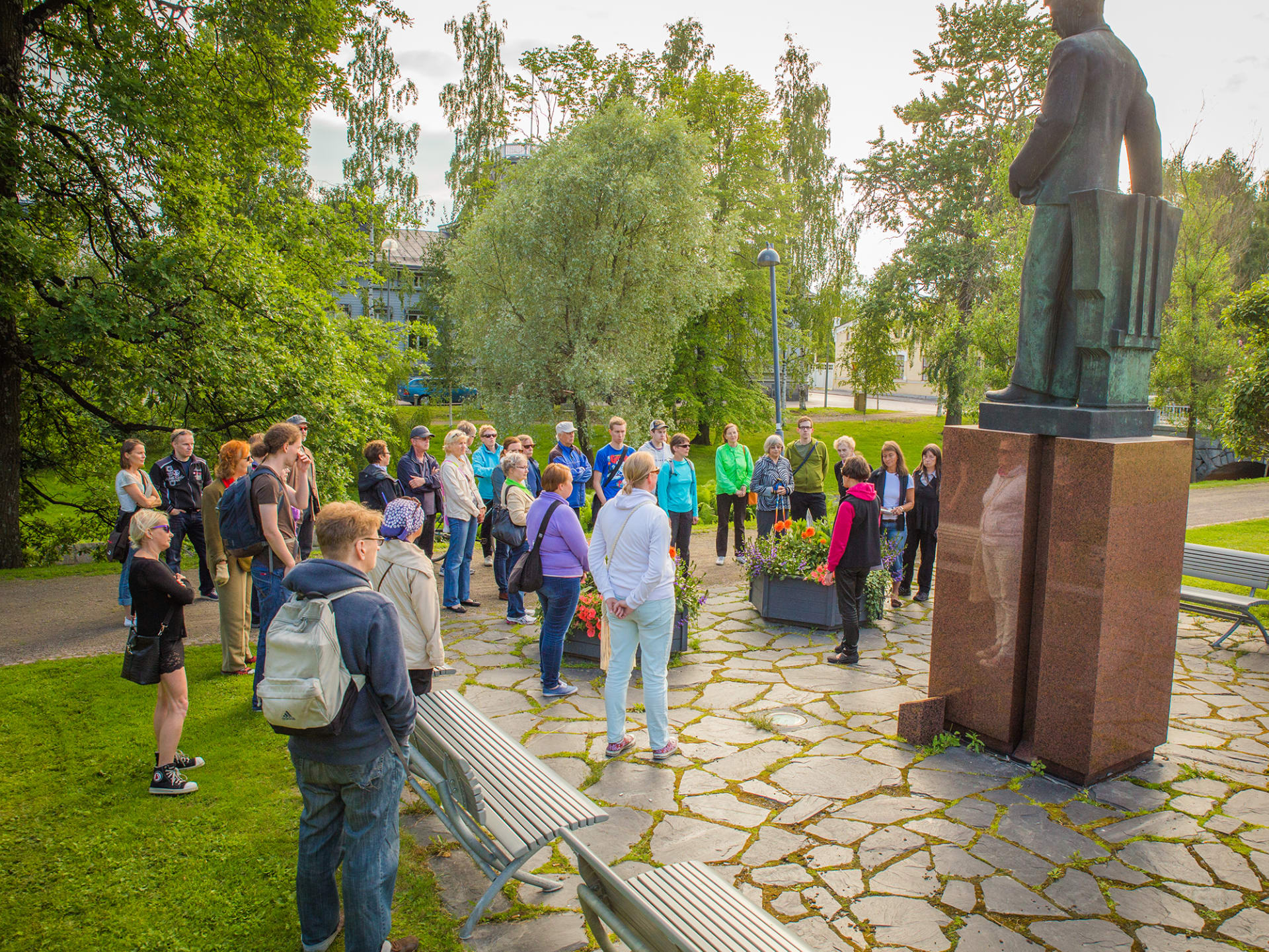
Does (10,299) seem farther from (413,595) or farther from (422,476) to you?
(413,595)

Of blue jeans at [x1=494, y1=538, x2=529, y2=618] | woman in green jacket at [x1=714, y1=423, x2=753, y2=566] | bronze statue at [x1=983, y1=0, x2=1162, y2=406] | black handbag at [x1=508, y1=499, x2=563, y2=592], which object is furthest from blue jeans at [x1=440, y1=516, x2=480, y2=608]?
bronze statue at [x1=983, y1=0, x2=1162, y2=406]

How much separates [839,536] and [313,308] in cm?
998

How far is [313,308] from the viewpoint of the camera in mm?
13180

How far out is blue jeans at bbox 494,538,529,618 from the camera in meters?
8.53

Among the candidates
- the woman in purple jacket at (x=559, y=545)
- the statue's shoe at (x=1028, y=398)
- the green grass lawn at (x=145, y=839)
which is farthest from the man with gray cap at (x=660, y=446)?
the green grass lawn at (x=145, y=839)

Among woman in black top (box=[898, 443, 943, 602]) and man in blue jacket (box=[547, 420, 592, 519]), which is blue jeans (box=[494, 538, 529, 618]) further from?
woman in black top (box=[898, 443, 943, 602])

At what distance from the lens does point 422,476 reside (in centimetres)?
948

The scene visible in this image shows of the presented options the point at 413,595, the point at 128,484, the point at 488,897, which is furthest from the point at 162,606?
the point at 128,484

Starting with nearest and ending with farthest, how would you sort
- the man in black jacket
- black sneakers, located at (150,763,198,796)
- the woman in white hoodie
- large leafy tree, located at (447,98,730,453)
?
black sneakers, located at (150,763,198,796) < the woman in white hoodie < the man in black jacket < large leafy tree, located at (447,98,730,453)

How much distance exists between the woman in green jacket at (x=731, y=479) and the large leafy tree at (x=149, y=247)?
610 centimetres

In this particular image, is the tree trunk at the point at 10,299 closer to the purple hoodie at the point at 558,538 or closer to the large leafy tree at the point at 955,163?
the purple hoodie at the point at 558,538

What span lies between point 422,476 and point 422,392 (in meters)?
32.2

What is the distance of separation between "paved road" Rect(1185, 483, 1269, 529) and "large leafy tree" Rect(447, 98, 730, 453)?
1232 centimetres

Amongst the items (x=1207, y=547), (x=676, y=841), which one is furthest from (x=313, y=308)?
(x=1207, y=547)
